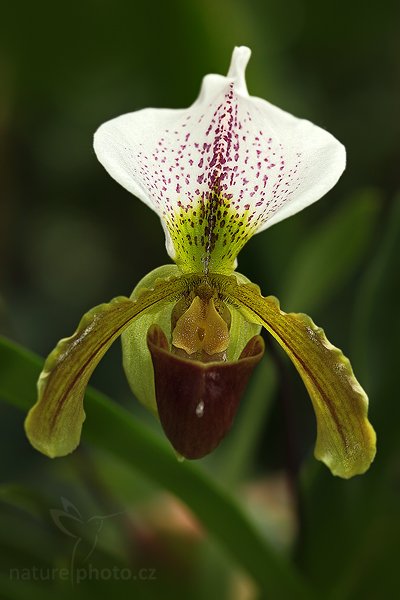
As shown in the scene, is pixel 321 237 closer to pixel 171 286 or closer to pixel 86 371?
pixel 171 286

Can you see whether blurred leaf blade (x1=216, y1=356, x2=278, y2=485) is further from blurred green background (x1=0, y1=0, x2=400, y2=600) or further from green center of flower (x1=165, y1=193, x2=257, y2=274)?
green center of flower (x1=165, y1=193, x2=257, y2=274)

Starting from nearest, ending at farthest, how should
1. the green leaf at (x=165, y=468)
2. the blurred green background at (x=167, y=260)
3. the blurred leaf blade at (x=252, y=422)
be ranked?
the green leaf at (x=165, y=468) < the blurred green background at (x=167, y=260) < the blurred leaf blade at (x=252, y=422)

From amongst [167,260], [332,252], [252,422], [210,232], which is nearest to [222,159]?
[210,232]

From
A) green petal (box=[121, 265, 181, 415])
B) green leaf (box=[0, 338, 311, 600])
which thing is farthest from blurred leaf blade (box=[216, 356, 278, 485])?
green petal (box=[121, 265, 181, 415])

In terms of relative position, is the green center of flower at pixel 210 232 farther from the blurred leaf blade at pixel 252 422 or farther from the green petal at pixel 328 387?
the blurred leaf blade at pixel 252 422

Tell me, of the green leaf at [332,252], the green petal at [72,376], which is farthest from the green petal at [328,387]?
the green leaf at [332,252]

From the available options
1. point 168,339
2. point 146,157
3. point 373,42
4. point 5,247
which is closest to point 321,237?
point 168,339

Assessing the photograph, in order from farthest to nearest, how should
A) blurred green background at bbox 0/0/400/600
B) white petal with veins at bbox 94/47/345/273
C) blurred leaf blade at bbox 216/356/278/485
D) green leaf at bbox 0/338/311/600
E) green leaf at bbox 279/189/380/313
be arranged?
blurred leaf blade at bbox 216/356/278/485 < green leaf at bbox 279/189/380/313 < blurred green background at bbox 0/0/400/600 < green leaf at bbox 0/338/311/600 < white petal with veins at bbox 94/47/345/273
